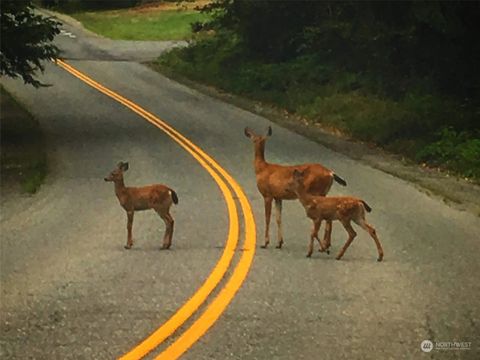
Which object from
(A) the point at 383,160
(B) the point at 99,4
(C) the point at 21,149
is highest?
(A) the point at 383,160

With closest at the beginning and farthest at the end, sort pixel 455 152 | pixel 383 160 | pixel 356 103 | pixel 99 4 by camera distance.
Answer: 1. pixel 455 152
2. pixel 383 160
3. pixel 356 103
4. pixel 99 4

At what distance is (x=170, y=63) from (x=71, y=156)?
19.4m

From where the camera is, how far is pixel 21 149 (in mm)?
21547

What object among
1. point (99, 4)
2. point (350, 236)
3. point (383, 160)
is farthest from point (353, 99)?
point (99, 4)

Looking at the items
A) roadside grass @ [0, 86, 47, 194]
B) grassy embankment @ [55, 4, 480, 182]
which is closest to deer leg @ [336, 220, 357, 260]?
grassy embankment @ [55, 4, 480, 182]

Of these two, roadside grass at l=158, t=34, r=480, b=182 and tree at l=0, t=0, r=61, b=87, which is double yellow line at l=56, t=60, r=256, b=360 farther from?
tree at l=0, t=0, r=61, b=87

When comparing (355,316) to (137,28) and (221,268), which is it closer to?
(221,268)

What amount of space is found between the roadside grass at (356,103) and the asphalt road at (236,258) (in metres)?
2.17

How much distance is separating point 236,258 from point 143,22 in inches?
1871

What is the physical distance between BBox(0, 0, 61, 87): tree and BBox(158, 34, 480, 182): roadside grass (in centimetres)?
762

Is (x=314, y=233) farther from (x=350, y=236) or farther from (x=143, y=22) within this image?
(x=143, y=22)

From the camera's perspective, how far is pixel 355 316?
7328 mm

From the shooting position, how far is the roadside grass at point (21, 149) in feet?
59.2

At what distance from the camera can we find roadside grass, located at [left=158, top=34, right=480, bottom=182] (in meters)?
18.8
